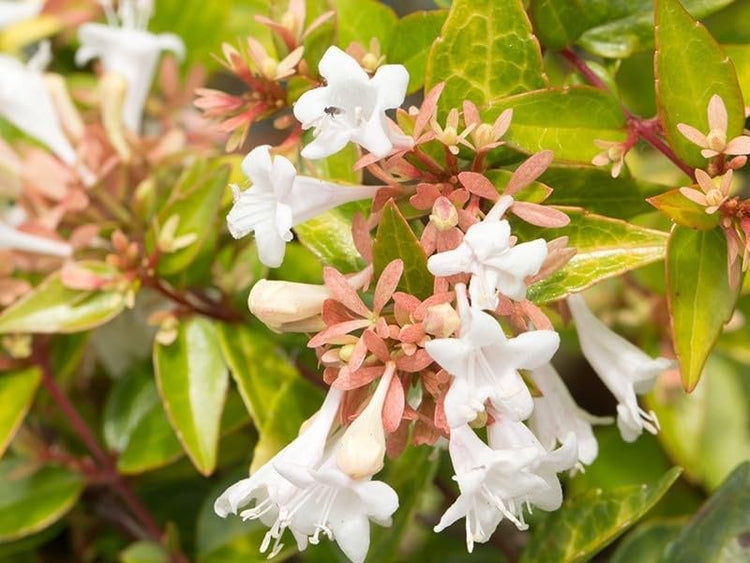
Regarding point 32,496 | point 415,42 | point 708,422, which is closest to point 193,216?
point 415,42

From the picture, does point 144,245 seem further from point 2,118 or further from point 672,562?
point 672,562

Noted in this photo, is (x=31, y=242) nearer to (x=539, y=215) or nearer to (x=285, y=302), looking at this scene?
(x=285, y=302)

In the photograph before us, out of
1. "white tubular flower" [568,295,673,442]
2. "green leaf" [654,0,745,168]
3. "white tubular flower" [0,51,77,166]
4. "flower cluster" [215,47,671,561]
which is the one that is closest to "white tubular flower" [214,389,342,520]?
"flower cluster" [215,47,671,561]

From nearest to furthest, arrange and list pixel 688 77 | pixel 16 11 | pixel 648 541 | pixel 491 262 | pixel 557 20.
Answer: pixel 491 262, pixel 688 77, pixel 557 20, pixel 648 541, pixel 16 11

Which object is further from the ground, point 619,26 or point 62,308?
point 619,26

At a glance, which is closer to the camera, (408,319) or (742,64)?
(408,319)

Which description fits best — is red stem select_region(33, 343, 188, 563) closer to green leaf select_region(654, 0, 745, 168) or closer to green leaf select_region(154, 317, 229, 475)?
green leaf select_region(154, 317, 229, 475)
